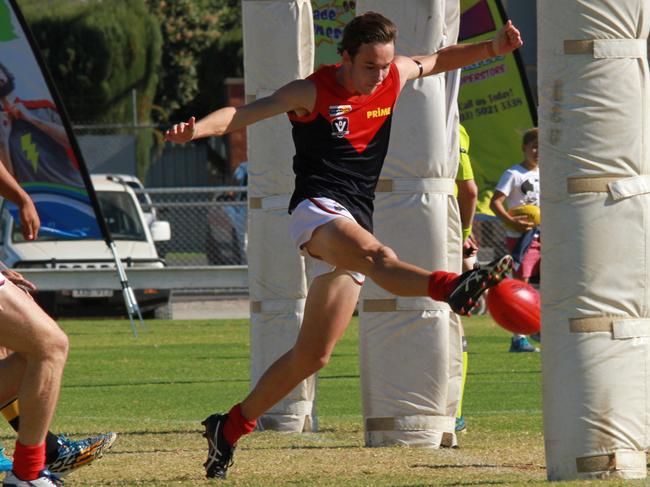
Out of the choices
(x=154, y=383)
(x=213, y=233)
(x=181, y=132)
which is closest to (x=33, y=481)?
(x=181, y=132)

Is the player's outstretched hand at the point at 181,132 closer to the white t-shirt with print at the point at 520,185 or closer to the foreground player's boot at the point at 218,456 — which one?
the foreground player's boot at the point at 218,456

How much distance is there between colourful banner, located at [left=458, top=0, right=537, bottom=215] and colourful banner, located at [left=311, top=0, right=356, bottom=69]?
557 cm

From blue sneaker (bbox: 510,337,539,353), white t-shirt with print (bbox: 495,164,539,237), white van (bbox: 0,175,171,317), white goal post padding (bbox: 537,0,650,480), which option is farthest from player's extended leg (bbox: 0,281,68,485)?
white van (bbox: 0,175,171,317)

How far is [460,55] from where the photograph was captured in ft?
25.8

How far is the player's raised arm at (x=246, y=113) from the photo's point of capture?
6703mm

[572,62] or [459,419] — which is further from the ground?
[572,62]

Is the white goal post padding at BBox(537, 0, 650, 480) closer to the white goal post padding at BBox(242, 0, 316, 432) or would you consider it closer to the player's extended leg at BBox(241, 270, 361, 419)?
the player's extended leg at BBox(241, 270, 361, 419)

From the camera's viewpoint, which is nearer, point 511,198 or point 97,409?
point 97,409

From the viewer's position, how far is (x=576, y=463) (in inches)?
267

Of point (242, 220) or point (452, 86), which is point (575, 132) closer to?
point (452, 86)

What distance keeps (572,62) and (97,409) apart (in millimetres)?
5826

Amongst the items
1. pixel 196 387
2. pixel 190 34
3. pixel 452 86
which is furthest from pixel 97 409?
pixel 190 34

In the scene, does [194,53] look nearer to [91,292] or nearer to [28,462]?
[91,292]

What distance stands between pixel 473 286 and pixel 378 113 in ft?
4.14
